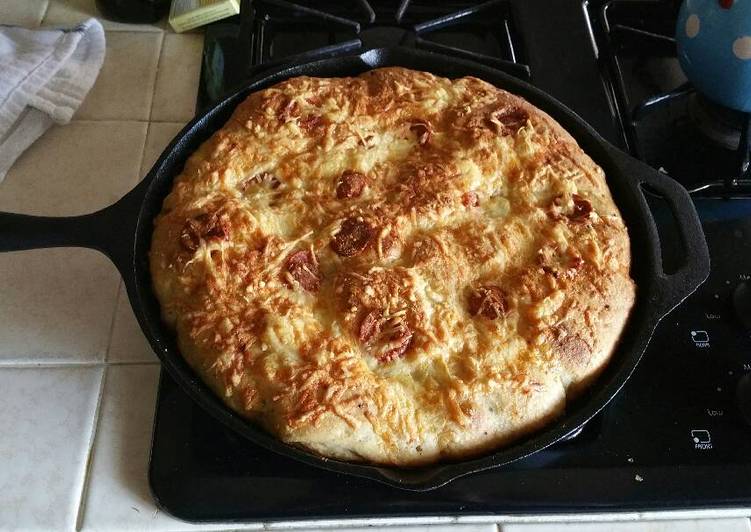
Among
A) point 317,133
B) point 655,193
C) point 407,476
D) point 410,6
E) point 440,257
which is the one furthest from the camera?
point 410,6

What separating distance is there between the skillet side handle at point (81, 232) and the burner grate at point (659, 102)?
84cm

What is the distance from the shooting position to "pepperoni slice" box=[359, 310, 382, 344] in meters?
0.84

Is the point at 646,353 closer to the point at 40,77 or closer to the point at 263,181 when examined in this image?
the point at 263,181

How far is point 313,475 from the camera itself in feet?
2.85

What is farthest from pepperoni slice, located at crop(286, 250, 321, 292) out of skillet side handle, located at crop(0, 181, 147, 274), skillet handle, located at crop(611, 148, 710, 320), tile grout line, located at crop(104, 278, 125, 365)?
skillet handle, located at crop(611, 148, 710, 320)

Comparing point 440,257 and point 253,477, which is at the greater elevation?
point 440,257

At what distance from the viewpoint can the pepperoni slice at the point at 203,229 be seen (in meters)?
0.90

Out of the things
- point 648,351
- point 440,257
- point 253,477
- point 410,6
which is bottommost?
point 253,477

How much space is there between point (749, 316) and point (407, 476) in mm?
564

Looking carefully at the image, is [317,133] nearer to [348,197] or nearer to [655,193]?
[348,197]

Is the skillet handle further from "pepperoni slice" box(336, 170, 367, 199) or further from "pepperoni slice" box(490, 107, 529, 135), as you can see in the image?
"pepperoni slice" box(336, 170, 367, 199)

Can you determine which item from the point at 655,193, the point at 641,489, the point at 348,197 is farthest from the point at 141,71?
the point at 641,489

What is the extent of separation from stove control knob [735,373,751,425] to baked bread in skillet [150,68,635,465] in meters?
0.20

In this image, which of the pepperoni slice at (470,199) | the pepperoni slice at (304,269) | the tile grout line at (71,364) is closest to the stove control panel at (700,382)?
the pepperoni slice at (470,199)
